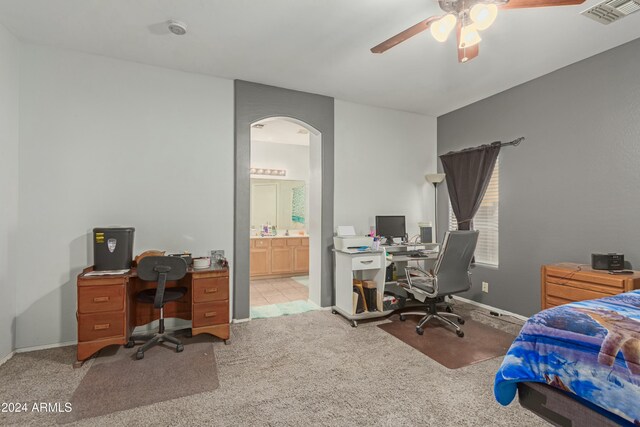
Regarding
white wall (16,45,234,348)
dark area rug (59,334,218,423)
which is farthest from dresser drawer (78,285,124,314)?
white wall (16,45,234,348)

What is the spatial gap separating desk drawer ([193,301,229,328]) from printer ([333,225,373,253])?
4.87ft

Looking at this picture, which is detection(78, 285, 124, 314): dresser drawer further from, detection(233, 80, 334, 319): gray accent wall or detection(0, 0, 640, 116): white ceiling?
detection(0, 0, 640, 116): white ceiling

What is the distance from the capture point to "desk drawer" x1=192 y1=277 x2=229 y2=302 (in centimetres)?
289

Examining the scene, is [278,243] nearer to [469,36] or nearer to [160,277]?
[160,277]

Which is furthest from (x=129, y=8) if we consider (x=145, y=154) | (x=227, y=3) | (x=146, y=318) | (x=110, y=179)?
(x=146, y=318)

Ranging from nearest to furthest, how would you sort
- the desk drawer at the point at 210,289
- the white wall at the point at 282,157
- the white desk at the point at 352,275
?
1. the desk drawer at the point at 210,289
2. the white desk at the point at 352,275
3. the white wall at the point at 282,157

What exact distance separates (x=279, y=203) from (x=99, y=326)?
13.2ft

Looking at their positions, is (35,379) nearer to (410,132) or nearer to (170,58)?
(170,58)

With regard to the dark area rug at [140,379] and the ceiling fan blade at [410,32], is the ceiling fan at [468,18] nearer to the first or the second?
the ceiling fan blade at [410,32]

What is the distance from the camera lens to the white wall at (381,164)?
4.21 metres

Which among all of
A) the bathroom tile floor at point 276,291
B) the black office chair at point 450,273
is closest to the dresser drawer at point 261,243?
the bathroom tile floor at point 276,291

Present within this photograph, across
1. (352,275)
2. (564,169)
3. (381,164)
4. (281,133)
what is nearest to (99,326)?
(352,275)

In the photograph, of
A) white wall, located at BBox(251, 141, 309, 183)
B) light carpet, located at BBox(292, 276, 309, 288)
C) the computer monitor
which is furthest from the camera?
white wall, located at BBox(251, 141, 309, 183)

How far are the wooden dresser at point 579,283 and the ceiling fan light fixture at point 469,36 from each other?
2.10 metres
